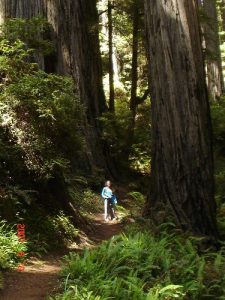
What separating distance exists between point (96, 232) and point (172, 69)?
3826mm

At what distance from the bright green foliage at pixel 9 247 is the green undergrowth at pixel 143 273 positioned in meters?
0.75

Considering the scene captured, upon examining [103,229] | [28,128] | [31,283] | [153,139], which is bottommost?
[31,283]

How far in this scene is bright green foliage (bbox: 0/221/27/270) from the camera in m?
6.48

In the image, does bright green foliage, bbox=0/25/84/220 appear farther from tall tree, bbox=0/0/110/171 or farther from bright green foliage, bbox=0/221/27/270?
tall tree, bbox=0/0/110/171

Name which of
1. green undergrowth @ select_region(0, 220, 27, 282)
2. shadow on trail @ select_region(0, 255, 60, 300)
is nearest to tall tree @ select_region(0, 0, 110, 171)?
green undergrowth @ select_region(0, 220, 27, 282)

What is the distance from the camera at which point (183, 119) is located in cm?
823

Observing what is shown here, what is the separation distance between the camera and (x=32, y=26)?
927 cm

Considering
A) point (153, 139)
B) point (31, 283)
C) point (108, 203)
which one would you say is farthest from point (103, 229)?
point (31, 283)

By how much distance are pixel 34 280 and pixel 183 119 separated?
3.75 meters

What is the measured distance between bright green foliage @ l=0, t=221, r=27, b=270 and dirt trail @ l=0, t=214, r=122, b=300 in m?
0.16

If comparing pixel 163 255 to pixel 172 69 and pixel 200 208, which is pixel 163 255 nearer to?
pixel 200 208

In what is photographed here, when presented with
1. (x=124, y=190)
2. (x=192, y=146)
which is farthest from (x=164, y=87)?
(x=124, y=190)

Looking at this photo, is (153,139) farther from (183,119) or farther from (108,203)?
(108,203)

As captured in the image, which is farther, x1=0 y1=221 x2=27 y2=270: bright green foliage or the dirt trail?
x1=0 y1=221 x2=27 y2=270: bright green foliage
